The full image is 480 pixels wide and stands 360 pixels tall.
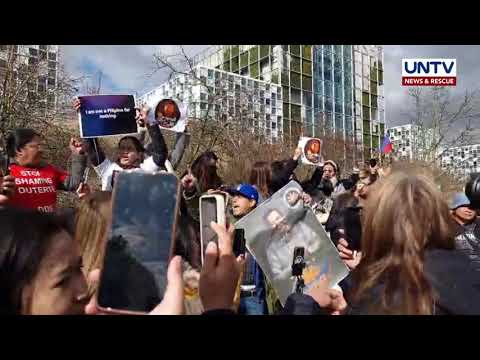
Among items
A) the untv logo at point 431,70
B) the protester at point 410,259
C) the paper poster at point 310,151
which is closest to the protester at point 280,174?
the paper poster at point 310,151

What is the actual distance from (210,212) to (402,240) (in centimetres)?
86

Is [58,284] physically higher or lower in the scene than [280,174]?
lower

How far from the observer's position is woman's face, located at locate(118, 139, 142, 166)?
3770 millimetres

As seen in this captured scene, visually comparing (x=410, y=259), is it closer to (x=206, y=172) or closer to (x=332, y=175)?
(x=206, y=172)

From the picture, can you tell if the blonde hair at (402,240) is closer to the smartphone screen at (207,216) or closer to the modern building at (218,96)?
the smartphone screen at (207,216)

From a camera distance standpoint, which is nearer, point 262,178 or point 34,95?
point 262,178

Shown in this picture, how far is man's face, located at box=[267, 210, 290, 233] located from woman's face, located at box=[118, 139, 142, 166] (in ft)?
4.31

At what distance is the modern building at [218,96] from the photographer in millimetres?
9992

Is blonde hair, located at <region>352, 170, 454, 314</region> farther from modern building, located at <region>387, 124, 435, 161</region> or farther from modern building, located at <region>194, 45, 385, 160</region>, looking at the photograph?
modern building, located at <region>194, 45, 385, 160</region>

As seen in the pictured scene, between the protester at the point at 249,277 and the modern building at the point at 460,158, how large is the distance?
1063 centimetres

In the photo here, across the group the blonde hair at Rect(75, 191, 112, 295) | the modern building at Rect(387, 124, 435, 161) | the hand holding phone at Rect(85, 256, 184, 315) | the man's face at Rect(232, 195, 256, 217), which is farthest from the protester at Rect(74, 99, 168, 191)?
the modern building at Rect(387, 124, 435, 161)

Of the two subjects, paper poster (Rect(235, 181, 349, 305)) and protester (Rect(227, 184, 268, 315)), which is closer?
paper poster (Rect(235, 181, 349, 305))

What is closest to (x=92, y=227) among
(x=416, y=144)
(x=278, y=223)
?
(x=278, y=223)

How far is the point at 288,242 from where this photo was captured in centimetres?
294
